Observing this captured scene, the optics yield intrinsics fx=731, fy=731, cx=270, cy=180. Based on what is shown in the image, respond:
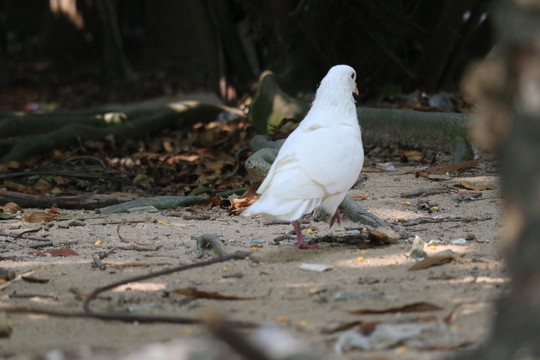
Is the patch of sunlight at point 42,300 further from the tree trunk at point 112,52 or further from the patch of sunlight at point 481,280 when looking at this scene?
the tree trunk at point 112,52

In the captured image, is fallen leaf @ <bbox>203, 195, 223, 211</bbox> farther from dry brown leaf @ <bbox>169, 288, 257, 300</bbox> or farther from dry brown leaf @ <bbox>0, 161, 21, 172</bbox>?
dry brown leaf @ <bbox>0, 161, 21, 172</bbox>

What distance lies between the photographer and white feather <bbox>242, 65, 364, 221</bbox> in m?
3.59

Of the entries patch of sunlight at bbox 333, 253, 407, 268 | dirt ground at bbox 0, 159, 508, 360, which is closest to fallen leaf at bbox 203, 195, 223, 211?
dirt ground at bbox 0, 159, 508, 360

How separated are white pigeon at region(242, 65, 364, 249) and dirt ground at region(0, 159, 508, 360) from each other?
0.27 m

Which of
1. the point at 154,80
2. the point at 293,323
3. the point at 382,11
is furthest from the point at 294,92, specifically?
the point at 154,80

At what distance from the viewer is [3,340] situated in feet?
8.20

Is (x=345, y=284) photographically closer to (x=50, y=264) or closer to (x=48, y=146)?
(x=50, y=264)

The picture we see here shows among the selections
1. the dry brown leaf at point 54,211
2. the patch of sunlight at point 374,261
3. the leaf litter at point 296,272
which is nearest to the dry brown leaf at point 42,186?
the dry brown leaf at point 54,211

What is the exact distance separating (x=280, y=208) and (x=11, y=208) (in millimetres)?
2589

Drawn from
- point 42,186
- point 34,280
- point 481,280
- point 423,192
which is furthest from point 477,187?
point 42,186

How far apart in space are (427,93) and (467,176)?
9.50ft

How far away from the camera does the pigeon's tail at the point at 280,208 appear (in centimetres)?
352

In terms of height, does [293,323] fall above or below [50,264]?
above

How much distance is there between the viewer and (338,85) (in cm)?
412
